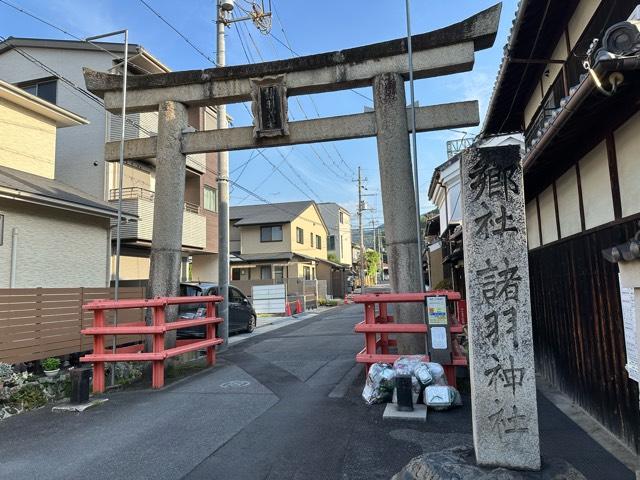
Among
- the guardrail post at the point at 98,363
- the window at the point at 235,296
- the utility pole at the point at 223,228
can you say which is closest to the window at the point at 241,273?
the window at the point at 235,296

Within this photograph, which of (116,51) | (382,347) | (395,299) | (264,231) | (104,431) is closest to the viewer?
(104,431)

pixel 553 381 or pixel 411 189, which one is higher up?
pixel 411 189

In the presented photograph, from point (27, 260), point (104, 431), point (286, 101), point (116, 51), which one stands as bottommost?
point (104, 431)

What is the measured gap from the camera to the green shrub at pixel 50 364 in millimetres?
9117

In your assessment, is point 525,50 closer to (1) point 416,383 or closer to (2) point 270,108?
(2) point 270,108

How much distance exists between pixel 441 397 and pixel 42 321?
795 cm

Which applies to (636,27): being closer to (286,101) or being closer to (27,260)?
(286,101)

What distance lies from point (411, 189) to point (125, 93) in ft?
20.4

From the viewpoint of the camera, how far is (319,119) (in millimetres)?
8875

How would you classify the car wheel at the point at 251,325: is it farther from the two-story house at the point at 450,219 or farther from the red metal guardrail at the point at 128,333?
the red metal guardrail at the point at 128,333

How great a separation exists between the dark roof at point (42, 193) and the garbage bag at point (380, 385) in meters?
9.14

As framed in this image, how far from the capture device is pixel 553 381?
7.49 m

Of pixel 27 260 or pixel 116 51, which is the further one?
pixel 116 51

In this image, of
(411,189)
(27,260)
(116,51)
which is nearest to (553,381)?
(411,189)
